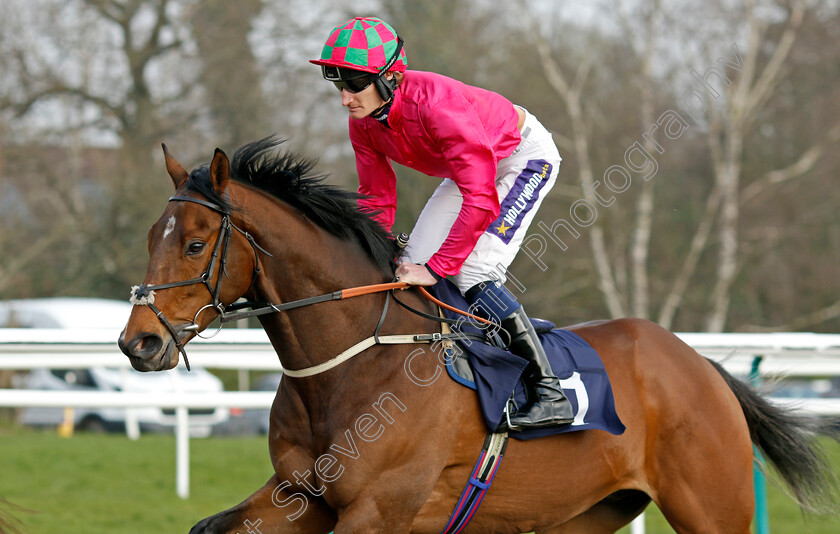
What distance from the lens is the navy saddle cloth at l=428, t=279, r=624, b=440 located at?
10.3 feet

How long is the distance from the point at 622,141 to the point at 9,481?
42.1 feet

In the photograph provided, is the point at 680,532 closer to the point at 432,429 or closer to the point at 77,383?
the point at 432,429

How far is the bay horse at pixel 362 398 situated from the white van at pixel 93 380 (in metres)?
10.1

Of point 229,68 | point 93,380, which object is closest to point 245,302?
point 93,380

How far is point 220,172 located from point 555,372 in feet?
4.73

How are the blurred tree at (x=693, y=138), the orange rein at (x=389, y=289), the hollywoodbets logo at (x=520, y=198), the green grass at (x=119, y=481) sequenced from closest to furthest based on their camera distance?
the orange rein at (x=389, y=289)
the hollywoodbets logo at (x=520, y=198)
the green grass at (x=119, y=481)
the blurred tree at (x=693, y=138)

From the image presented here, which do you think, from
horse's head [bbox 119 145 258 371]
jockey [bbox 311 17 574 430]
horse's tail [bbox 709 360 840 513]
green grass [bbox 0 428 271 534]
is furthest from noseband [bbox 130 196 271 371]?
green grass [bbox 0 428 271 534]

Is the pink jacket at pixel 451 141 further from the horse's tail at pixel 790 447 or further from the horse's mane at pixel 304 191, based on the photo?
the horse's tail at pixel 790 447

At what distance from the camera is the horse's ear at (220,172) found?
2763mm

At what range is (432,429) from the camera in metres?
3.01

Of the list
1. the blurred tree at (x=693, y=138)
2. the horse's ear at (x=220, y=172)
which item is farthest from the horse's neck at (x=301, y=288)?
the blurred tree at (x=693, y=138)

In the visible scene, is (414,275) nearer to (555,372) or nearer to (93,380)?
(555,372)

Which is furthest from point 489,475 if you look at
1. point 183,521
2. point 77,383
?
point 77,383

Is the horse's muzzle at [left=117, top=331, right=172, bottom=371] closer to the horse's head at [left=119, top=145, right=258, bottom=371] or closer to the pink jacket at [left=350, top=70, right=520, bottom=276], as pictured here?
the horse's head at [left=119, top=145, right=258, bottom=371]
